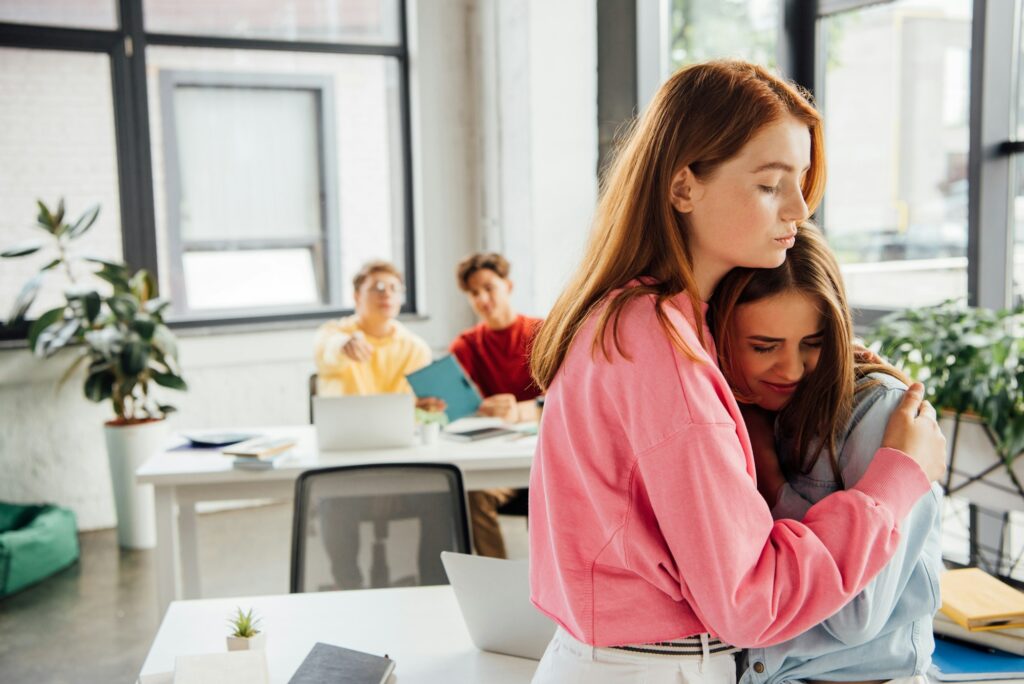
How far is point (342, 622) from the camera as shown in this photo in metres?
1.84

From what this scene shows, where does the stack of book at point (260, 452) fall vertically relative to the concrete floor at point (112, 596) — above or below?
above

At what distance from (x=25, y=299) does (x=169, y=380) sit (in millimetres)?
739

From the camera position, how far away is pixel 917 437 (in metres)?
1.12

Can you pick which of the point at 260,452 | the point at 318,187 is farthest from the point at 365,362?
the point at 318,187

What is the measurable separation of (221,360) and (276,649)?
3.66m

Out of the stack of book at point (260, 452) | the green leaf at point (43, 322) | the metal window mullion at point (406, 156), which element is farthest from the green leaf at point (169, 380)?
the metal window mullion at point (406, 156)

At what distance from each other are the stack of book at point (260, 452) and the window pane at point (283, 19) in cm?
289

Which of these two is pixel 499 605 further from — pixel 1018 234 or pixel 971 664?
pixel 1018 234

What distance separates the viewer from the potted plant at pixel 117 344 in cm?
436

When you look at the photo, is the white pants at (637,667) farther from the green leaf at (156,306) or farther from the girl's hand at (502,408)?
the green leaf at (156,306)

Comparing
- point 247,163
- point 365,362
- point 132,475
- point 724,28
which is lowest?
point 132,475

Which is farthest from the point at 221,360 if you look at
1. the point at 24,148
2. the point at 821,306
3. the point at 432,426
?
the point at 821,306

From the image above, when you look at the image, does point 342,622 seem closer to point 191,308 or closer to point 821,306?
point 821,306

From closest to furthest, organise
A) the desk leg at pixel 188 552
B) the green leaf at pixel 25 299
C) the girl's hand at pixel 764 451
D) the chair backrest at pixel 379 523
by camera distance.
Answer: the girl's hand at pixel 764 451, the chair backrest at pixel 379 523, the desk leg at pixel 188 552, the green leaf at pixel 25 299
